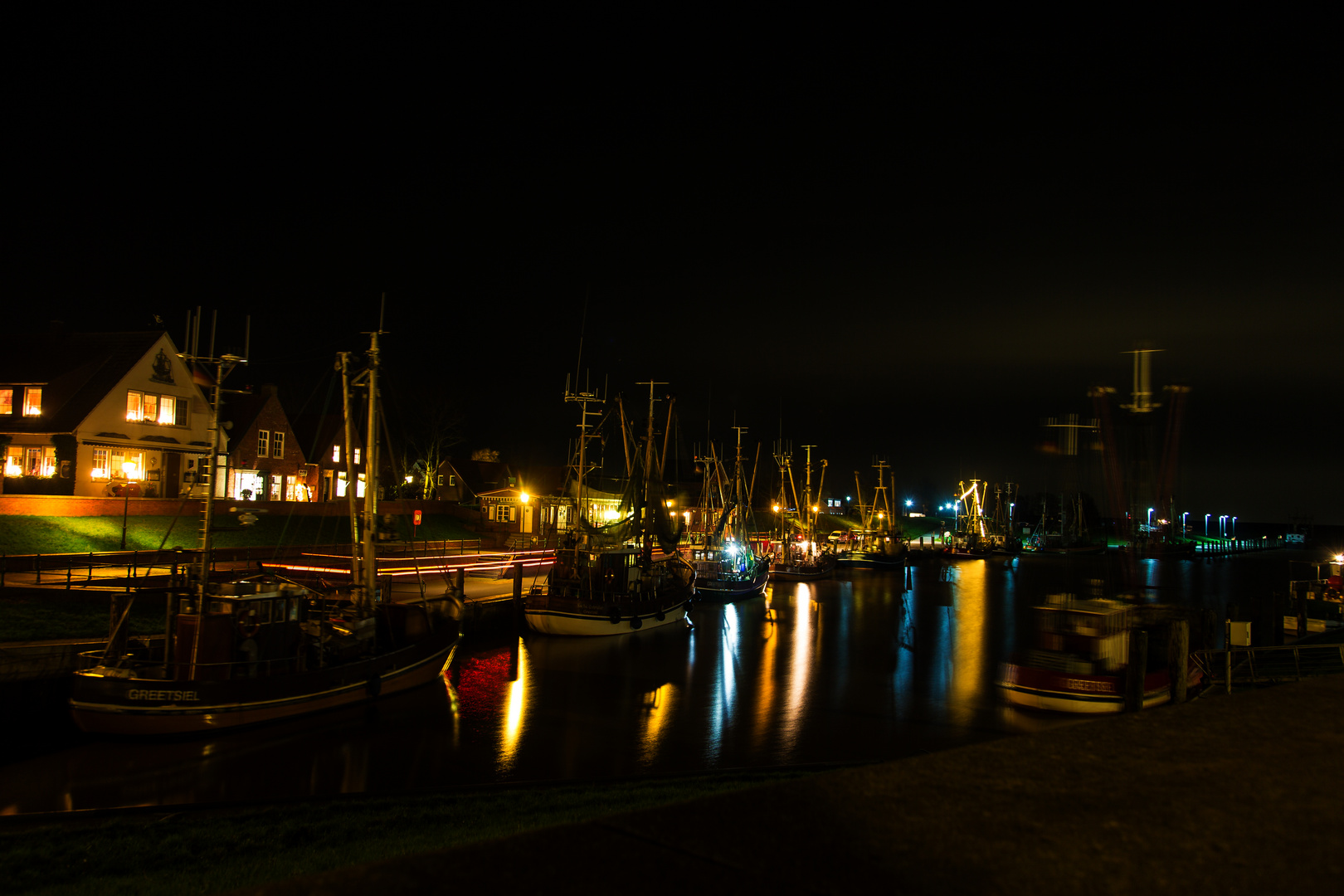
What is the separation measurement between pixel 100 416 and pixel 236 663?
29025 millimetres

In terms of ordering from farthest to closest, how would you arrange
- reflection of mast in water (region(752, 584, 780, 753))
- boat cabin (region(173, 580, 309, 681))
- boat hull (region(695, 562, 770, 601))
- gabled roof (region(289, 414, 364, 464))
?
gabled roof (region(289, 414, 364, 464))
boat hull (region(695, 562, 770, 601))
reflection of mast in water (region(752, 584, 780, 753))
boat cabin (region(173, 580, 309, 681))

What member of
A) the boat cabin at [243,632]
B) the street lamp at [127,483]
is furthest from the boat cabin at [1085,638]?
the street lamp at [127,483]

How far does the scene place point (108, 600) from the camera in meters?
24.8

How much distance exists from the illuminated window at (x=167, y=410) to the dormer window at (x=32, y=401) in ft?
17.4

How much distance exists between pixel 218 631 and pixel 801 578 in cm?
5656

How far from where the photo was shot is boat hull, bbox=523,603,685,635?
3459cm

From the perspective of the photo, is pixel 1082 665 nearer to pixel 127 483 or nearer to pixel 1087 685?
pixel 1087 685

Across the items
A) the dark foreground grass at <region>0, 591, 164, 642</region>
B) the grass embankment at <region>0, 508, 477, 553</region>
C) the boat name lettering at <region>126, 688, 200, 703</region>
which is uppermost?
the grass embankment at <region>0, 508, 477, 553</region>

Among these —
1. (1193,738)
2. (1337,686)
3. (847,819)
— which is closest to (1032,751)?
(1193,738)

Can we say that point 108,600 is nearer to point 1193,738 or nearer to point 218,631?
point 218,631

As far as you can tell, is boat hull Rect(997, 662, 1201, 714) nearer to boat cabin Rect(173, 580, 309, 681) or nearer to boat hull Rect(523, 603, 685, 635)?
boat hull Rect(523, 603, 685, 635)

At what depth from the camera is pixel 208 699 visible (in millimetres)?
19062

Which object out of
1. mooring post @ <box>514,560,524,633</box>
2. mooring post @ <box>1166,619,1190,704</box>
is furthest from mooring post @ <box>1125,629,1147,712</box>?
mooring post @ <box>514,560,524,633</box>

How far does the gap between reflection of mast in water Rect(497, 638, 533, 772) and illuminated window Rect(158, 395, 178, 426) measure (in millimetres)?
27184
